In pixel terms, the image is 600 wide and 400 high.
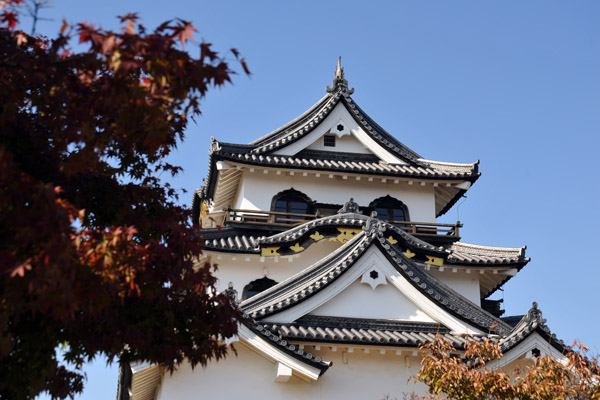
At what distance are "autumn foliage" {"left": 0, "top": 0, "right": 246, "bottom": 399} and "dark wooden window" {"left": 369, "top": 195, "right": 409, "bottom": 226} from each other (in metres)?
13.8

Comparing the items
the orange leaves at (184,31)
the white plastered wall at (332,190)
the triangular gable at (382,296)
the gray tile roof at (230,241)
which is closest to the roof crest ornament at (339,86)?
the white plastered wall at (332,190)

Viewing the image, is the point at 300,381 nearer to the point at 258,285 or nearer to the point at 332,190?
the point at 258,285

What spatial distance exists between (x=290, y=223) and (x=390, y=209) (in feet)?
10.9

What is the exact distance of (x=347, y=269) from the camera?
1484 centimetres

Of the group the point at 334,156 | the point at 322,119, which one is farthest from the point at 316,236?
the point at 322,119

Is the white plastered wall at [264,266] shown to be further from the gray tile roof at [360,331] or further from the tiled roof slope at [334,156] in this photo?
the gray tile roof at [360,331]

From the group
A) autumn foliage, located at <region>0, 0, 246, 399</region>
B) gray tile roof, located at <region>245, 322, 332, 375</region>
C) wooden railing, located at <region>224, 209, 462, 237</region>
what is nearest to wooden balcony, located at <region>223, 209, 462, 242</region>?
wooden railing, located at <region>224, 209, 462, 237</region>

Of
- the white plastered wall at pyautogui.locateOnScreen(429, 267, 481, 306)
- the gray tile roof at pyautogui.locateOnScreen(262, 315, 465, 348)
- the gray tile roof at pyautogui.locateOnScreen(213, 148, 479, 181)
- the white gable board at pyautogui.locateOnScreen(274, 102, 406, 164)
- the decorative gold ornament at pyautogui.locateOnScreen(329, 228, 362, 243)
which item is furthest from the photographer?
the white gable board at pyautogui.locateOnScreen(274, 102, 406, 164)

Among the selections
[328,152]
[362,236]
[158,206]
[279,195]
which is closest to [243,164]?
[279,195]

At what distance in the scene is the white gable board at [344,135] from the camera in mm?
21656

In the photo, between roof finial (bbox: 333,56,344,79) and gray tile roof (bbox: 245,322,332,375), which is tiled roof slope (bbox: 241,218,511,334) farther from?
roof finial (bbox: 333,56,344,79)

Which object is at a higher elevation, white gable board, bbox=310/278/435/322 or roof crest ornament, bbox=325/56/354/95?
roof crest ornament, bbox=325/56/354/95

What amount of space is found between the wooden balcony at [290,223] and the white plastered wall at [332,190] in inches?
13.2

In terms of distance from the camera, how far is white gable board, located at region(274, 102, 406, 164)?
21.7m
